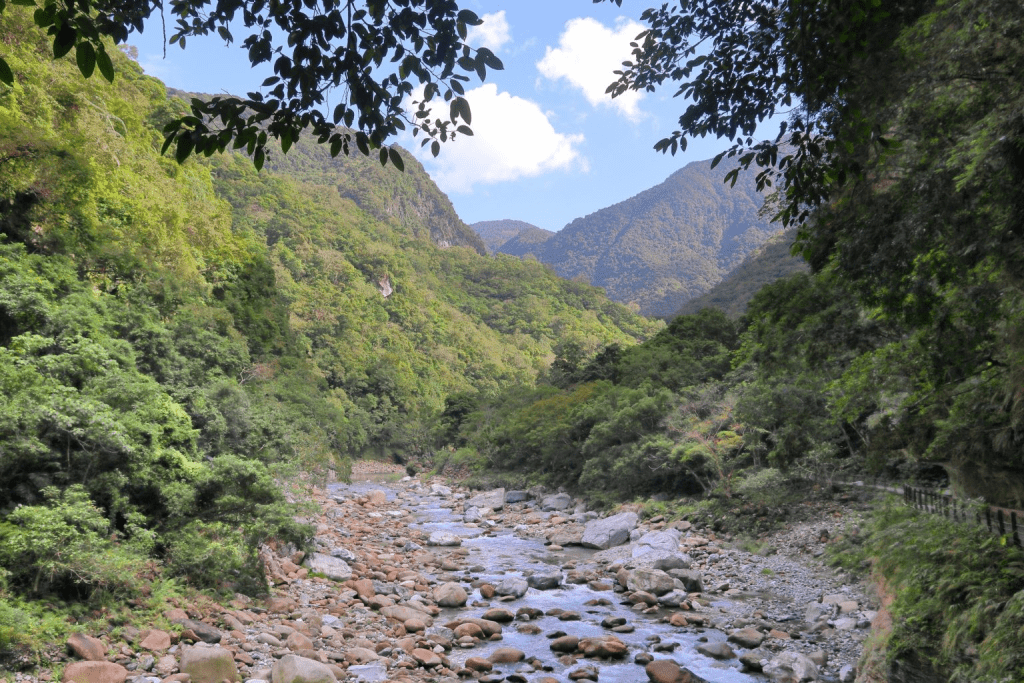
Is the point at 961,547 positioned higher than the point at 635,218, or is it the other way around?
the point at 635,218

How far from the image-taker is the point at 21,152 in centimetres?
1189

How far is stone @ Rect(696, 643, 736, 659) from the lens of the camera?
28.0 feet

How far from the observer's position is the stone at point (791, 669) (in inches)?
294

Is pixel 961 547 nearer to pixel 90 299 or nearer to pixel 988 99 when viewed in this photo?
pixel 988 99

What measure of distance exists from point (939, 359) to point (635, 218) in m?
151

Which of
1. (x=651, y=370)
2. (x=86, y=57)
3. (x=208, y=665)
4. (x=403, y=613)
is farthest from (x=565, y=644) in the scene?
(x=651, y=370)

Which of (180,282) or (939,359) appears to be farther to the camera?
(180,282)

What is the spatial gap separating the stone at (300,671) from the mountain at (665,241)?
10655cm

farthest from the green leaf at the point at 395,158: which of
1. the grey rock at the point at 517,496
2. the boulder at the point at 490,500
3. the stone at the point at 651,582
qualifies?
the grey rock at the point at 517,496

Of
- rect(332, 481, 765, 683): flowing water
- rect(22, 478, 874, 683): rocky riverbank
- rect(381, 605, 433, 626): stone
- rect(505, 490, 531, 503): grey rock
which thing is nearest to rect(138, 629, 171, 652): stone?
rect(22, 478, 874, 683): rocky riverbank

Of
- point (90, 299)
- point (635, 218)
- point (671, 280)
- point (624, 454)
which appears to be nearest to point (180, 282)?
point (90, 299)

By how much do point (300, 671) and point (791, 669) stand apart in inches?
239

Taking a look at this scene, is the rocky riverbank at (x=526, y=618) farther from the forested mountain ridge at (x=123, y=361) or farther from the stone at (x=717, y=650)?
the forested mountain ridge at (x=123, y=361)

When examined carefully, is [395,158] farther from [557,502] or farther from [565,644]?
[557,502]
